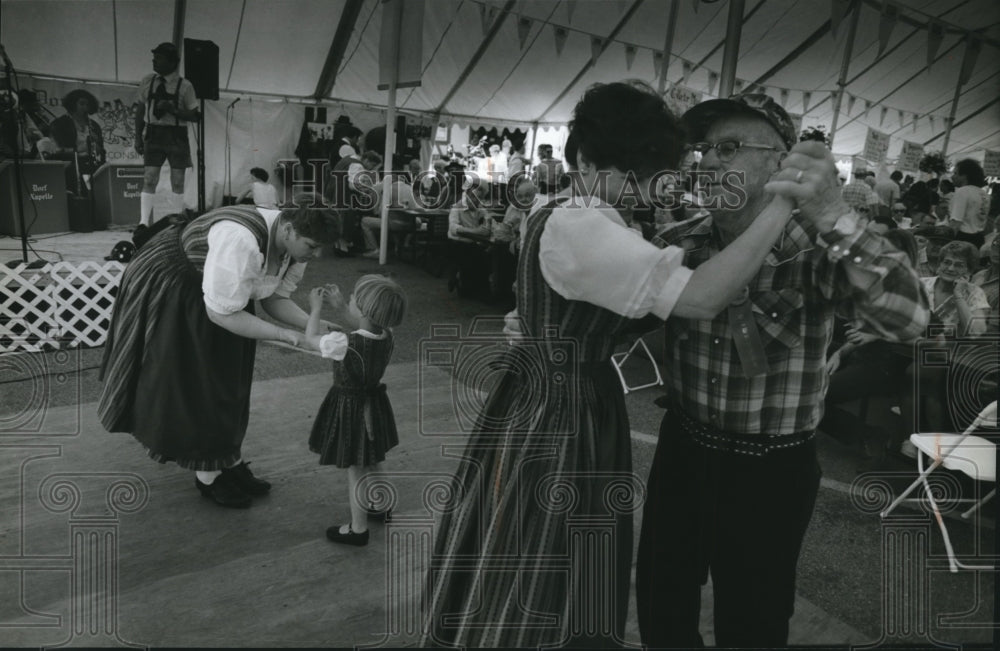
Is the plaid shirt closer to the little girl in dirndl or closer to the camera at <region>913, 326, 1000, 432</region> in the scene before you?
the little girl in dirndl

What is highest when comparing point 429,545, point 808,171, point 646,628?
point 808,171

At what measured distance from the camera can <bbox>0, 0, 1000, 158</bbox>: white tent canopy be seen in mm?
11422

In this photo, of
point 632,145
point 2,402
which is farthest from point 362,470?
point 2,402

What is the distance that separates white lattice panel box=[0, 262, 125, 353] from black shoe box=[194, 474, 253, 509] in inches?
112

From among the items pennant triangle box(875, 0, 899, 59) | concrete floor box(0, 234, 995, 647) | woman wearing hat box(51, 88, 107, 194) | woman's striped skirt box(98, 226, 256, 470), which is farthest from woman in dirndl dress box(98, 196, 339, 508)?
pennant triangle box(875, 0, 899, 59)

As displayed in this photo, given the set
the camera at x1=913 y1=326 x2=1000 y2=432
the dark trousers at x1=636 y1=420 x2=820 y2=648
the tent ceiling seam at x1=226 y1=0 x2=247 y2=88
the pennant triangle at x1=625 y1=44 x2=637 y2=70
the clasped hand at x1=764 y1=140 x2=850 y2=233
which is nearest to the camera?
the clasped hand at x1=764 y1=140 x2=850 y2=233

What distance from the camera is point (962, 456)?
342cm

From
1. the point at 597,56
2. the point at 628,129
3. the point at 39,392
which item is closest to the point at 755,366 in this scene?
the point at 628,129

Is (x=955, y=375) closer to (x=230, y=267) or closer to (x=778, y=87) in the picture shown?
(x=230, y=267)

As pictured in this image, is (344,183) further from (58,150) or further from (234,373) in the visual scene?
(234,373)

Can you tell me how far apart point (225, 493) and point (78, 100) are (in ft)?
36.5

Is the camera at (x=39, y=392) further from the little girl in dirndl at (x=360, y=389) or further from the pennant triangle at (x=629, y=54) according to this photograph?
the pennant triangle at (x=629, y=54)

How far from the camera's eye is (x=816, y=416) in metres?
1.74

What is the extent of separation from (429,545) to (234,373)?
1.17m
